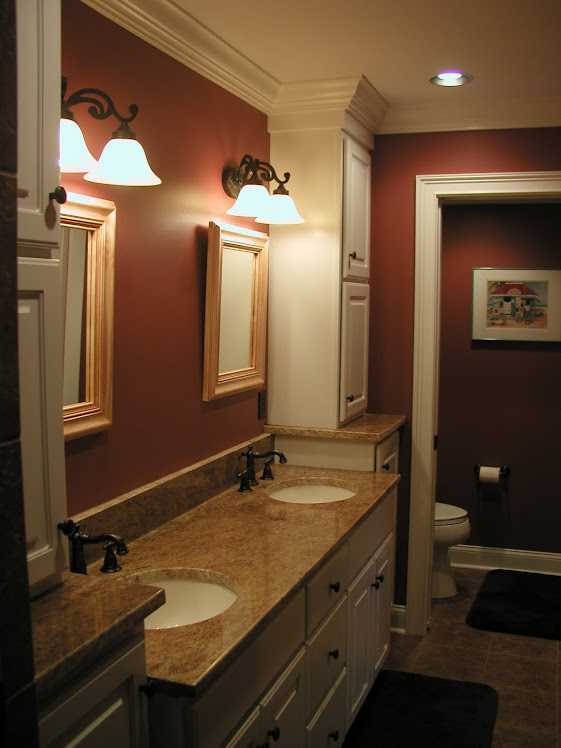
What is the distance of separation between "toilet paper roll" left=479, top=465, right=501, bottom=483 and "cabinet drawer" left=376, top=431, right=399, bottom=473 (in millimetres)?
1007

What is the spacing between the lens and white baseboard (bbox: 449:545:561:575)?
4.50 metres

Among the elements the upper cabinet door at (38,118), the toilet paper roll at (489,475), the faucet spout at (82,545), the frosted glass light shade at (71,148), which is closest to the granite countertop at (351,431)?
the toilet paper roll at (489,475)

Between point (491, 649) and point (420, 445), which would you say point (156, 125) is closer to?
point (420, 445)

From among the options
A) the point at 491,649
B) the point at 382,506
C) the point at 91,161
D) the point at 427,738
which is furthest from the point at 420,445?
the point at 91,161

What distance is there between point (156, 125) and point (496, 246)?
267 cm

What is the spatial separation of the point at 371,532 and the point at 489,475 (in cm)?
186

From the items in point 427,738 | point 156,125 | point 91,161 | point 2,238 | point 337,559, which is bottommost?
point 427,738

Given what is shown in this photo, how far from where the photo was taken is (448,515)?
4.20 meters

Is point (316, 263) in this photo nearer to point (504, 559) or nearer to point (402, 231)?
point (402, 231)

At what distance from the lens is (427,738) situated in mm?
2836

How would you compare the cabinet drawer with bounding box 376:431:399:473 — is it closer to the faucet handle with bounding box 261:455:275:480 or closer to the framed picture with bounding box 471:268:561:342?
the faucet handle with bounding box 261:455:275:480

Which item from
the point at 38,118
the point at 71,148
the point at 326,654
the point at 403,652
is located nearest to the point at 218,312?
the point at 71,148

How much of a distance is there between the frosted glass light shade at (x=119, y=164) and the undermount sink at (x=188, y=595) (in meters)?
0.99

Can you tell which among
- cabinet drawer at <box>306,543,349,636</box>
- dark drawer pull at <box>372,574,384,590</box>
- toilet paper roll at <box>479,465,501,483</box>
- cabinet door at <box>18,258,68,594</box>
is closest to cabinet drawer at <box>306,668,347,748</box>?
cabinet drawer at <box>306,543,349,636</box>
